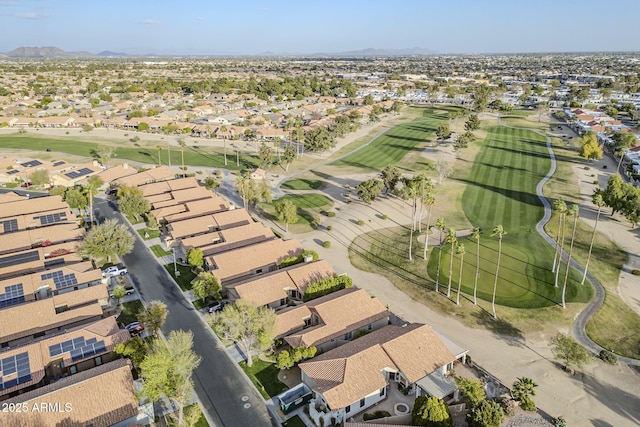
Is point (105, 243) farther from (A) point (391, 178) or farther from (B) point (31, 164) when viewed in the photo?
(B) point (31, 164)

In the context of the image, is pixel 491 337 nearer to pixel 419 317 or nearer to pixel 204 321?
pixel 419 317

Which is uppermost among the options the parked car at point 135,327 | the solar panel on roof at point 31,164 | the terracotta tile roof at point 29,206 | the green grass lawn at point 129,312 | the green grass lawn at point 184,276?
the solar panel on roof at point 31,164

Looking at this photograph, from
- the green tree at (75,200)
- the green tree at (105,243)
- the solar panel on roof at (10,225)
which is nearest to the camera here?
the green tree at (105,243)

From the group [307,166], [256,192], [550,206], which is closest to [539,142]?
[550,206]

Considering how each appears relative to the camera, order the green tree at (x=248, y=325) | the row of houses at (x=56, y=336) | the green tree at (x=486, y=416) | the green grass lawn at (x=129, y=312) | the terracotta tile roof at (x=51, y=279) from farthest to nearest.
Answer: the terracotta tile roof at (x=51, y=279), the green grass lawn at (x=129, y=312), the green tree at (x=248, y=325), the green tree at (x=486, y=416), the row of houses at (x=56, y=336)

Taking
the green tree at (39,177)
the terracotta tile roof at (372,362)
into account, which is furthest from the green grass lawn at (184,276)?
the green tree at (39,177)

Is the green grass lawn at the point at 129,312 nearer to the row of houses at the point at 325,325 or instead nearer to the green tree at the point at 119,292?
the green tree at the point at 119,292

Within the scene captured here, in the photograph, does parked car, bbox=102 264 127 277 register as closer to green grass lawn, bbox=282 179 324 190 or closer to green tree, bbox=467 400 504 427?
green grass lawn, bbox=282 179 324 190

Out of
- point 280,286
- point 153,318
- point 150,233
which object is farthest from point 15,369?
point 150,233
